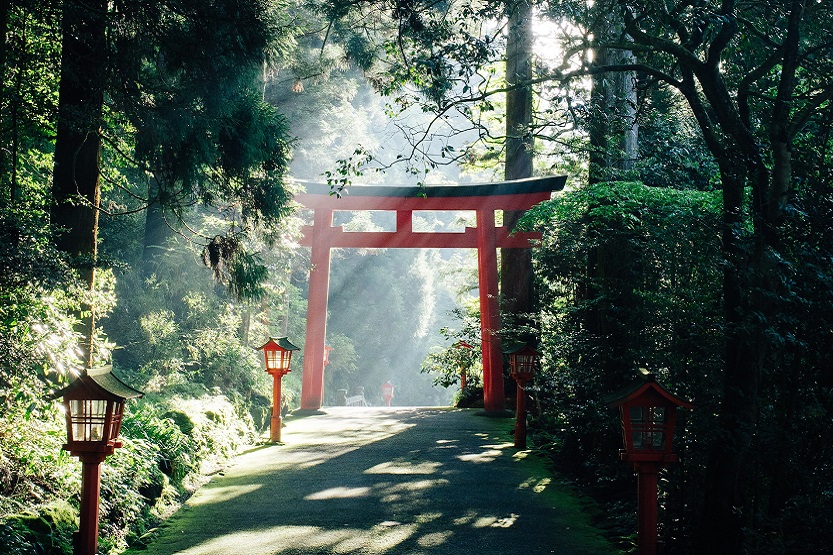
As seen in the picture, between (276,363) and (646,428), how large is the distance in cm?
655

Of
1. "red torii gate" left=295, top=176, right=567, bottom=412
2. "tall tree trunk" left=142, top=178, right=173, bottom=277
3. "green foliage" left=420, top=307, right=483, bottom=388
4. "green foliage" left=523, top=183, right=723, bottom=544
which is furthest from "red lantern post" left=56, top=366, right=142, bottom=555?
"tall tree trunk" left=142, top=178, right=173, bottom=277

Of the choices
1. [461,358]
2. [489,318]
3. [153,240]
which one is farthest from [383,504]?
[153,240]

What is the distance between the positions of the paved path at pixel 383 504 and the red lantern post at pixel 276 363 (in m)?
0.27

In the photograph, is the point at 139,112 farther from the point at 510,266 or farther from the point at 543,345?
the point at 510,266

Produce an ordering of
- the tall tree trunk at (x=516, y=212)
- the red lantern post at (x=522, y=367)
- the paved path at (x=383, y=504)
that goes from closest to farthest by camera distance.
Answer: the paved path at (x=383, y=504)
the red lantern post at (x=522, y=367)
the tall tree trunk at (x=516, y=212)

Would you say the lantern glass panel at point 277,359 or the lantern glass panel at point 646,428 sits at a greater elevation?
the lantern glass panel at point 277,359

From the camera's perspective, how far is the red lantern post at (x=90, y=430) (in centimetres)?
474

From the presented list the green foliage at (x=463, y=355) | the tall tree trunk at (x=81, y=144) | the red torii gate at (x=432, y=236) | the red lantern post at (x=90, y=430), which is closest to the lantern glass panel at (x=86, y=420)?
the red lantern post at (x=90, y=430)

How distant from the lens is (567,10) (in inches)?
284

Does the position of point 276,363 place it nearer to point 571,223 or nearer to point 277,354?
point 277,354

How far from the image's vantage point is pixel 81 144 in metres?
7.21

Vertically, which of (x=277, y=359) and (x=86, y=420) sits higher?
(x=277, y=359)

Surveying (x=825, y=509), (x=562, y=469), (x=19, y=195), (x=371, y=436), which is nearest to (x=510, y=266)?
(x=371, y=436)

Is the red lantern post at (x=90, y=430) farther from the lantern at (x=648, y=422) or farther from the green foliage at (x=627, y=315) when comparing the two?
the green foliage at (x=627, y=315)
